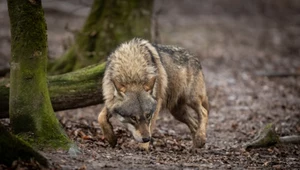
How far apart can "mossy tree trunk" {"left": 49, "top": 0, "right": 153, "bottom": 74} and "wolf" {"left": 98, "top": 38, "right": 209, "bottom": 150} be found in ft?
10.4

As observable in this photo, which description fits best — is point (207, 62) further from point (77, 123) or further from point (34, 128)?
point (34, 128)

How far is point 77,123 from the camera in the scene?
9.30 meters

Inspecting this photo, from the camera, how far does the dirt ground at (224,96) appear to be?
691cm

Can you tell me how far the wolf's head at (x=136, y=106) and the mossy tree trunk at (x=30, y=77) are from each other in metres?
0.95

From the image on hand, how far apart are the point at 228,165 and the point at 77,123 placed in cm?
357

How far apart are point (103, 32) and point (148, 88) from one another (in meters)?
4.74

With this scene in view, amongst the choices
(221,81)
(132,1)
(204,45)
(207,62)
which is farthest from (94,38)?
(204,45)

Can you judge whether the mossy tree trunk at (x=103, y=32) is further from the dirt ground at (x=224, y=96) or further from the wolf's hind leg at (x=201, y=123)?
the wolf's hind leg at (x=201, y=123)

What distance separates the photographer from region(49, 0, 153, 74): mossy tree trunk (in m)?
11.3

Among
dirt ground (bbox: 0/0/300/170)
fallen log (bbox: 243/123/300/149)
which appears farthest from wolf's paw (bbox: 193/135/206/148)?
fallen log (bbox: 243/123/300/149)

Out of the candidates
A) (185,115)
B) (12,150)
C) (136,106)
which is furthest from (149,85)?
(12,150)

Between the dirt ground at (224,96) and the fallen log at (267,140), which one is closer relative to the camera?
the dirt ground at (224,96)

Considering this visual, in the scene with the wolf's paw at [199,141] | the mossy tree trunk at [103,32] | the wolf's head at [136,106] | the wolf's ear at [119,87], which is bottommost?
the wolf's paw at [199,141]

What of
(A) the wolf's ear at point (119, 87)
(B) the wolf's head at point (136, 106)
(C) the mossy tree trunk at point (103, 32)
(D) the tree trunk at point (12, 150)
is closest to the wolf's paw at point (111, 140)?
(B) the wolf's head at point (136, 106)
